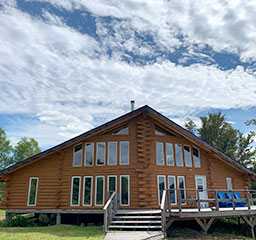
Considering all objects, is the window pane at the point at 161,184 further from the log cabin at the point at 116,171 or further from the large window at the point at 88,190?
the large window at the point at 88,190

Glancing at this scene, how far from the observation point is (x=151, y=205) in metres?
13.6

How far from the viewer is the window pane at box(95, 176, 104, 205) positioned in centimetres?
1411

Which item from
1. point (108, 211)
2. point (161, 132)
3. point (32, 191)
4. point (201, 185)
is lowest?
point (108, 211)

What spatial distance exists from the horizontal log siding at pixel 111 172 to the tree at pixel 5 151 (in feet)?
90.0

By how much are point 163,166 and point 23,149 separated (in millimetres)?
33520

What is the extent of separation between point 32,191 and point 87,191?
3.42 m

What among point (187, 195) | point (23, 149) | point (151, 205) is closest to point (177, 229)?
point (151, 205)

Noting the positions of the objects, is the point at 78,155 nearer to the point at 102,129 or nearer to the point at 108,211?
the point at 102,129

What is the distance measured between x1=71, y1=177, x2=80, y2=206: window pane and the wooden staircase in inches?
125

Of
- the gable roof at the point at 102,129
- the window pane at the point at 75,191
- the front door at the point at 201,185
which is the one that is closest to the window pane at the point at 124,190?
the window pane at the point at 75,191

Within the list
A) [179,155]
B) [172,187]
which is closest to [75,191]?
[172,187]

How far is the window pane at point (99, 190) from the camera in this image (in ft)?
46.3

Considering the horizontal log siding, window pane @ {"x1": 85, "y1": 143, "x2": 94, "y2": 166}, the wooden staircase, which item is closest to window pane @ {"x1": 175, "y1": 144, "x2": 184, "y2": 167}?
the horizontal log siding

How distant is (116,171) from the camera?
14.5 m
